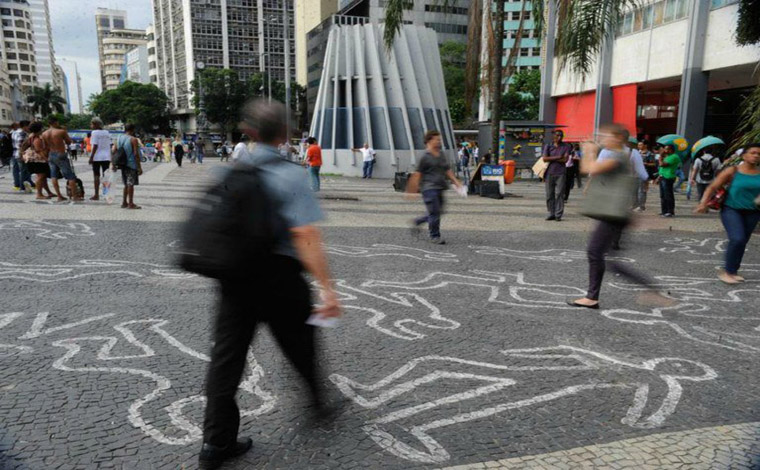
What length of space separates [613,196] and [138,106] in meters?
90.0

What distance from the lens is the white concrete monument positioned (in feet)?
78.9

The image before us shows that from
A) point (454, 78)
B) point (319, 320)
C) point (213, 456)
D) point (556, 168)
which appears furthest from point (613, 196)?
point (454, 78)

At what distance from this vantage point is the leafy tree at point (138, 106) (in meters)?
83.8

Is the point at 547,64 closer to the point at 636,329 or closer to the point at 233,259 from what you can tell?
the point at 636,329

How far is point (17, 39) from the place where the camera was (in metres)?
135

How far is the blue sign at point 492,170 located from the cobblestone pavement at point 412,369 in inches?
332

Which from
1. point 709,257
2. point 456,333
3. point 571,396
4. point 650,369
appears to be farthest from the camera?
point 709,257

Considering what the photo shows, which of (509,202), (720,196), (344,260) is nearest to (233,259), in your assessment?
(344,260)

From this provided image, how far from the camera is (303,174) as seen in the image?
2.52m

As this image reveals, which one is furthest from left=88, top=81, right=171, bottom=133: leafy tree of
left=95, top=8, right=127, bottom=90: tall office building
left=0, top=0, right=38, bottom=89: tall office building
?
left=95, top=8, right=127, bottom=90: tall office building

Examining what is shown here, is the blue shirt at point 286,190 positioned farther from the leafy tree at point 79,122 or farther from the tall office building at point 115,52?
the tall office building at point 115,52

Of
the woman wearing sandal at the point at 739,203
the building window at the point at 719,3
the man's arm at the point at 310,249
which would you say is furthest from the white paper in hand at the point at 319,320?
the building window at the point at 719,3

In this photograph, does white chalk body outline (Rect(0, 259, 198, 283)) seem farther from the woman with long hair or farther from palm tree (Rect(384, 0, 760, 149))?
palm tree (Rect(384, 0, 760, 149))

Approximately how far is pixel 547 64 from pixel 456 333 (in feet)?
91.3
